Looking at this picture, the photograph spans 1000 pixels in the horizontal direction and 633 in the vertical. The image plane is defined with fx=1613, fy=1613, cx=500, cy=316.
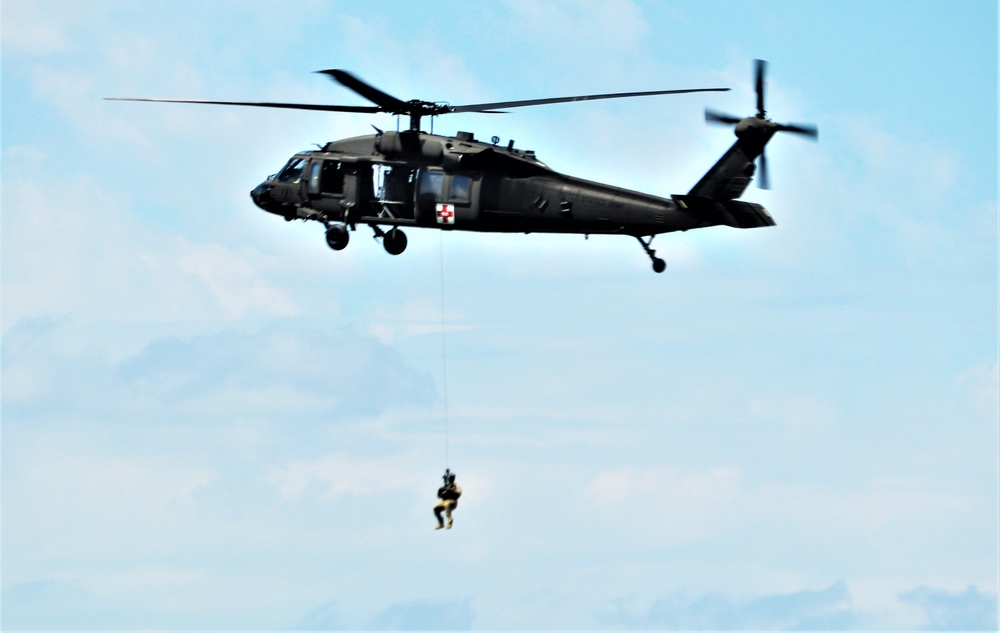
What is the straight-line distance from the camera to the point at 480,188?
5678 cm

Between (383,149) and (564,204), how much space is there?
7.17 metres

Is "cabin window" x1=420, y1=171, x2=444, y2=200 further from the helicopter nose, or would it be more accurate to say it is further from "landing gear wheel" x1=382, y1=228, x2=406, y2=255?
the helicopter nose

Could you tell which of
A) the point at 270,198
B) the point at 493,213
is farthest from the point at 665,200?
the point at 270,198

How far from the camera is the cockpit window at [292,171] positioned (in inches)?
2406

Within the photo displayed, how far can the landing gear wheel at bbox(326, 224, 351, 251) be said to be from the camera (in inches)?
2322

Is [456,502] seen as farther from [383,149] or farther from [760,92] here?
[760,92]

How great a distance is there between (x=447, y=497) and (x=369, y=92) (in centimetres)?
1422

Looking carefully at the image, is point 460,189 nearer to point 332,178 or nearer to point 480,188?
point 480,188

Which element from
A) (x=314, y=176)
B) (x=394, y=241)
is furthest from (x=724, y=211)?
(x=314, y=176)

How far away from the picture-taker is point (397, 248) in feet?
→ 193

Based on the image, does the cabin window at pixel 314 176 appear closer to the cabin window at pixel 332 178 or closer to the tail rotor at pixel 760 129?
the cabin window at pixel 332 178

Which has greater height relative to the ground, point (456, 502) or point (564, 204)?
point (564, 204)

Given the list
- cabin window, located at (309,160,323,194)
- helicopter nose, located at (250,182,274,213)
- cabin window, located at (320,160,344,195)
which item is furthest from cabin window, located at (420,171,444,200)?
helicopter nose, located at (250,182,274,213)

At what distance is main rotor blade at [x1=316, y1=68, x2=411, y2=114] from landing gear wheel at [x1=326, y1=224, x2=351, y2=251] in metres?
4.72
